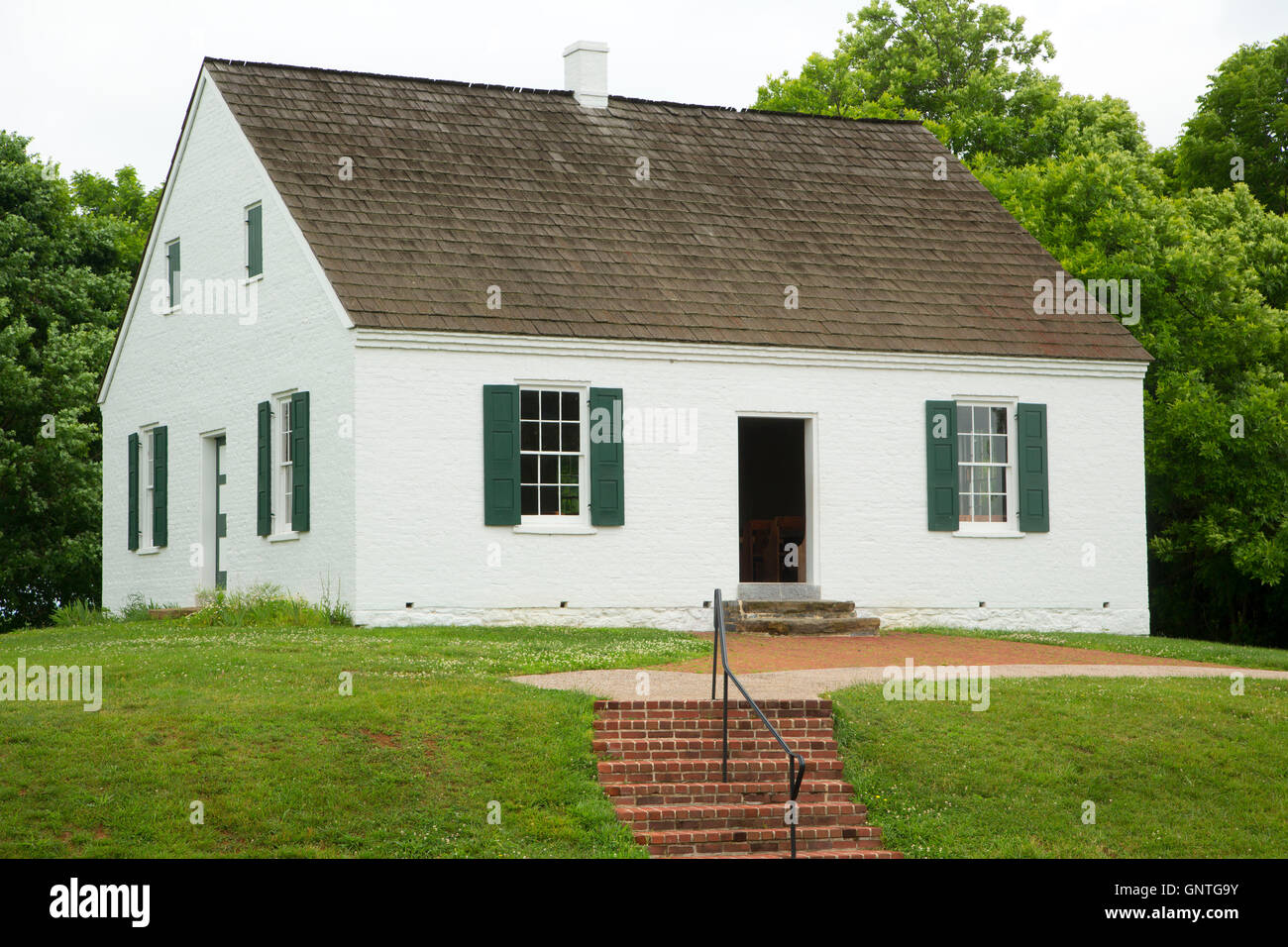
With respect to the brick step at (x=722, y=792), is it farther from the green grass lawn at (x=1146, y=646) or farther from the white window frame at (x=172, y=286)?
the white window frame at (x=172, y=286)

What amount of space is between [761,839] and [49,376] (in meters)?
22.9

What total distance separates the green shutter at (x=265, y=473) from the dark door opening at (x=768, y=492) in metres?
6.57

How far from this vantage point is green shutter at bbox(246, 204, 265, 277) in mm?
21453

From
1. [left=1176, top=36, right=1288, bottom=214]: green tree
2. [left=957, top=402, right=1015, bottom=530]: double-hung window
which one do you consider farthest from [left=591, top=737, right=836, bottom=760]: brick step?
[left=1176, top=36, right=1288, bottom=214]: green tree

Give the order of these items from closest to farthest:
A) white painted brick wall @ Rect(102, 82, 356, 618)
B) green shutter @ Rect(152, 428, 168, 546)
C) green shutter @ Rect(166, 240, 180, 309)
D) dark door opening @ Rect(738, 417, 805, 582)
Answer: white painted brick wall @ Rect(102, 82, 356, 618), dark door opening @ Rect(738, 417, 805, 582), green shutter @ Rect(152, 428, 168, 546), green shutter @ Rect(166, 240, 180, 309)

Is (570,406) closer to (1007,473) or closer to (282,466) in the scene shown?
(282,466)

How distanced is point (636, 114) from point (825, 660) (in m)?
10.6

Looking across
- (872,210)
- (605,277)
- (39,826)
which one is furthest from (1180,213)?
(39,826)

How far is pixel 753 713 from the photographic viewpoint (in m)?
13.2

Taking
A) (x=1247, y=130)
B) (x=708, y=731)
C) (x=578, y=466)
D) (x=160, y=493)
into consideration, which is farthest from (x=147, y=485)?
(x=1247, y=130)

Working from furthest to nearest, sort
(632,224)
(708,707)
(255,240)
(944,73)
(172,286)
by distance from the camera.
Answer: (944,73), (172,286), (632,224), (255,240), (708,707)

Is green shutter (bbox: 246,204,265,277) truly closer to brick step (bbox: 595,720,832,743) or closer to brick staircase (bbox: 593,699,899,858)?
brick staircase (bbox: 593,699,899,858)

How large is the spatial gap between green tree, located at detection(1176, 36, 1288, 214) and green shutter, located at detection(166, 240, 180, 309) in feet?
75.4

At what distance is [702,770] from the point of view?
1237 centimetres
